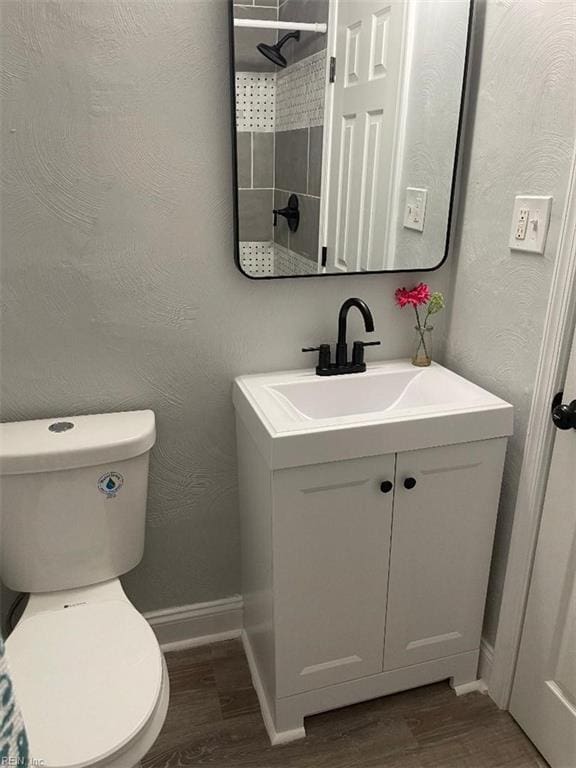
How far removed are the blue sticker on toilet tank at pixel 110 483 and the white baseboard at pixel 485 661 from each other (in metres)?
1.12

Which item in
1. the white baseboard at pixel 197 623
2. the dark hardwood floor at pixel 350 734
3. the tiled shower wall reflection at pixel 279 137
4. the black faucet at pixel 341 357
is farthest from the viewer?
the white baseboard at pixel 197 623

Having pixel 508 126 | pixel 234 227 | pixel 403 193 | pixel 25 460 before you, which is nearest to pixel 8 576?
pixel 25 460

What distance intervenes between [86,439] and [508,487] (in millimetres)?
1078

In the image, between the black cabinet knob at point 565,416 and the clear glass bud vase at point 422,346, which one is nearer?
the black cabinet knob at point 565,416

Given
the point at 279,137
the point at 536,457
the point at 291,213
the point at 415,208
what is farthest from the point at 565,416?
the point at 279,137

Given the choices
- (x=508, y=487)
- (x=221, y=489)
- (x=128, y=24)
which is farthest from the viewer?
(x=221, y=489)

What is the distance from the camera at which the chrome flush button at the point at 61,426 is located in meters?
1.47

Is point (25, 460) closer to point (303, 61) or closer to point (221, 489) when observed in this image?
point (221, 489)

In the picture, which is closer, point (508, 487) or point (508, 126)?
point (508, 126)

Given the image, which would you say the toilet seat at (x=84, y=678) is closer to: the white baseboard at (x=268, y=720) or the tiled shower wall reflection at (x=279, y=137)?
the white baseboard at (x=268, y=720)

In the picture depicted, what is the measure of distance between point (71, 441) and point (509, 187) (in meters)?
1.22

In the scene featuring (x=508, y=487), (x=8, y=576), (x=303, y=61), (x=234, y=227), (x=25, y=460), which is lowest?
(x=8, y=576)

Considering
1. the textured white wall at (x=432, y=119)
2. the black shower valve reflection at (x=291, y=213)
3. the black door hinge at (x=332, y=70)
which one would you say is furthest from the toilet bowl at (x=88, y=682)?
the black door hinge at (x=332, y=70)

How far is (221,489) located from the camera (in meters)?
1.78
